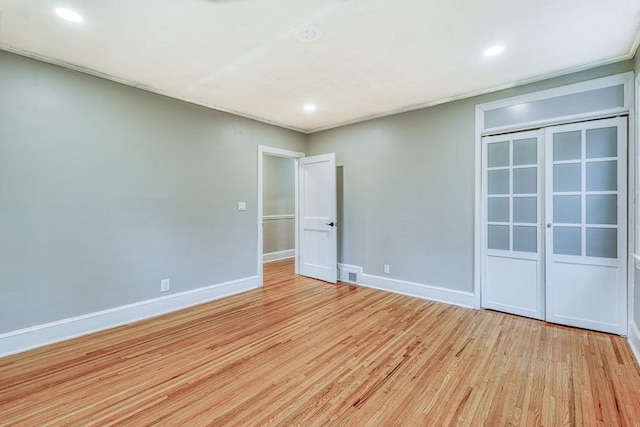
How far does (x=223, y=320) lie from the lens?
3.23m

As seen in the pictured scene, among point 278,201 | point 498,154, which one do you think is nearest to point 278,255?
point 278,201

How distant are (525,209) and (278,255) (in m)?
4.90

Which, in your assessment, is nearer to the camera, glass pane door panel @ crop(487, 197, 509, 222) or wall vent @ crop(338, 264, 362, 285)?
glass pane door panel @ crop(487, 197, 509, 222)

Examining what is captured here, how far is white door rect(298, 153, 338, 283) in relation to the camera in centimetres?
465

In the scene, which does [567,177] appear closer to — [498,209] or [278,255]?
[498,209]

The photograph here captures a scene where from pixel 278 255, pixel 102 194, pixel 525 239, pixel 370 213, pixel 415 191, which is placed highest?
pixel 415 191

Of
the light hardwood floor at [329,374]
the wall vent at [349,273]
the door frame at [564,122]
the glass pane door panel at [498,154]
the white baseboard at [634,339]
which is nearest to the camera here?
the light hardwood floor at [329,374]

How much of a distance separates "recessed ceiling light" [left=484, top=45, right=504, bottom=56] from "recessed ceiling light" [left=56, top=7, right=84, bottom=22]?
3.13 m

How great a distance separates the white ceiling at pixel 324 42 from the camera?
1.98 m

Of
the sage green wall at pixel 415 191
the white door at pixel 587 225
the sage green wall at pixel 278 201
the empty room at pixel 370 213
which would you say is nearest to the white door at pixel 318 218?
the sage green wall at pixel 415 191

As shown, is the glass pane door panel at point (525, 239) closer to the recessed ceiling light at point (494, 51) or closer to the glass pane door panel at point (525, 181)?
the glass pane door panel at point (525, 181)

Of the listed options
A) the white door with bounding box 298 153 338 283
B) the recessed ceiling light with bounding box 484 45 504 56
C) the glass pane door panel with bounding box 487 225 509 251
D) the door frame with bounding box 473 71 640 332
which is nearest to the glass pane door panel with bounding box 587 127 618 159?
the door frame with bounding box 473 71 640 332

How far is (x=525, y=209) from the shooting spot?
3207 mm

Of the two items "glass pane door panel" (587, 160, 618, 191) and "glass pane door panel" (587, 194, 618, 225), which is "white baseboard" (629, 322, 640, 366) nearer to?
"glass pane door panel" (587, 194, 618, 225)
